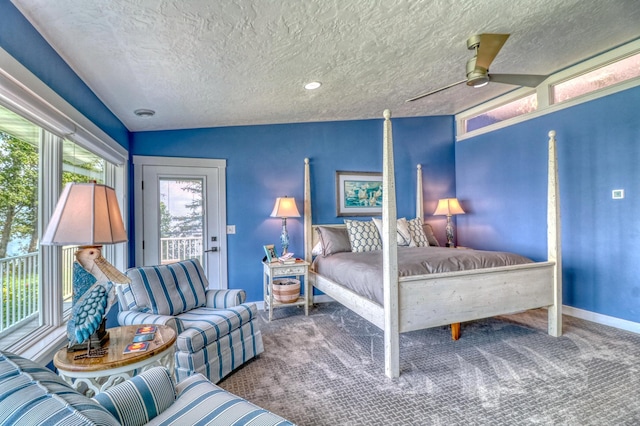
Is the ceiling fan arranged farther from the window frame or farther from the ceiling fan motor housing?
the window frame

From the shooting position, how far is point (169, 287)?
8.69 feet

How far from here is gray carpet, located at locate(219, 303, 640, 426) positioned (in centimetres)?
201

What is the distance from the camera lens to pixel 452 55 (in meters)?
3.03

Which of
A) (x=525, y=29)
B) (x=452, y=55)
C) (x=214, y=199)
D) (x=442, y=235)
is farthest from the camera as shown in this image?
(x=442, y=235)

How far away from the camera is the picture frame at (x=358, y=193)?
4.77 metres

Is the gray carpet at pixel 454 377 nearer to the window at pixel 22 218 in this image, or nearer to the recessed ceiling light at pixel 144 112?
the window at pixel 22 218

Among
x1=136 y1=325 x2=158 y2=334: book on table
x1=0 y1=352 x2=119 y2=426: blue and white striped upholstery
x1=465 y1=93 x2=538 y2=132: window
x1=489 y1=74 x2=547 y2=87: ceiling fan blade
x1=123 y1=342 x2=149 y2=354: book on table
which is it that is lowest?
x1=123 y1=342 x2=149 y2=354: book on table

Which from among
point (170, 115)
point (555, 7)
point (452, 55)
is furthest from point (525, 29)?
point (170, 115)

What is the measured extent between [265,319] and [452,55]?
11.2 feet

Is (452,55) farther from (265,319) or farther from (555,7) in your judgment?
(265,319)

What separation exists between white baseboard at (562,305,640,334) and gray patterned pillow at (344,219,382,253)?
2.28m

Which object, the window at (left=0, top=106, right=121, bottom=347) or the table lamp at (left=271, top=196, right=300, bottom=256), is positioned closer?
the window at (left=0, top=106, right=121, bottom=347)

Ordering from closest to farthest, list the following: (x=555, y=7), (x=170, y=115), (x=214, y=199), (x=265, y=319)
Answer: (x=555, y=7), (x=170, y=115), (x=265, y=319), (x=214, y=199)

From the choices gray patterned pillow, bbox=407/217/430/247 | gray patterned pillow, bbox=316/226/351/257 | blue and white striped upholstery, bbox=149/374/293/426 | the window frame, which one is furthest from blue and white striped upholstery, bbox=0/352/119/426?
gray patterned pillow, bbox=407/217/430/247
